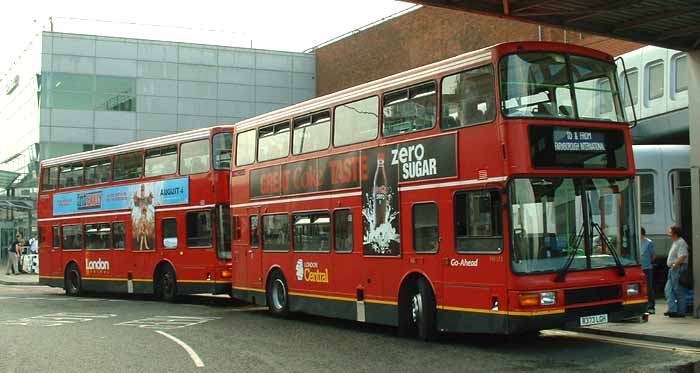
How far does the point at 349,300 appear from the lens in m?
14.7

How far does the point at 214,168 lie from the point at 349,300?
6.59 meters

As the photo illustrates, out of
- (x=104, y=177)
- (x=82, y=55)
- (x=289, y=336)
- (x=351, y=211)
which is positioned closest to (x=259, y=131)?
(x=351, y=211)

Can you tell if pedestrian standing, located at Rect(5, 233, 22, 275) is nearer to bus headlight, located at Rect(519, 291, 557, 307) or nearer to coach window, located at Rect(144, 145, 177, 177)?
coach window, located at Rect(144, 145, 177, 177)

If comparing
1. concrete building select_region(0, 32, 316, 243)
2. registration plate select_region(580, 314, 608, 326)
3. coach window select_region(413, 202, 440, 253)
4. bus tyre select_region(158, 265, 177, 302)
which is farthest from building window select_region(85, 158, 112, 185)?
concrete building select_region(0, 32, 316, 243)

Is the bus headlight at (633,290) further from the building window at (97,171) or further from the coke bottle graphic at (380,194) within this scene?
the building window at (97,171)

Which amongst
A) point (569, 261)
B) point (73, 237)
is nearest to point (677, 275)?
point (569, 261)

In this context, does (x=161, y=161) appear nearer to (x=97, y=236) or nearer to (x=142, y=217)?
(x=142, y=217)

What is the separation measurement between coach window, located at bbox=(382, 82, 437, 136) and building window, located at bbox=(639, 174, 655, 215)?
8183 millimetres

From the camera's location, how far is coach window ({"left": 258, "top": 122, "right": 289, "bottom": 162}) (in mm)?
16750

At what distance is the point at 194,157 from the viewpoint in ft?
67.2

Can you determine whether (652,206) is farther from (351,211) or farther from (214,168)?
(214,168)

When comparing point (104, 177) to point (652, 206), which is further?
point (104, 177)

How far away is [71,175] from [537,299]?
17.9 metres

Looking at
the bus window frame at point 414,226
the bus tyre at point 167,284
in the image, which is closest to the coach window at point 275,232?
the bus window frame at point 414,226
